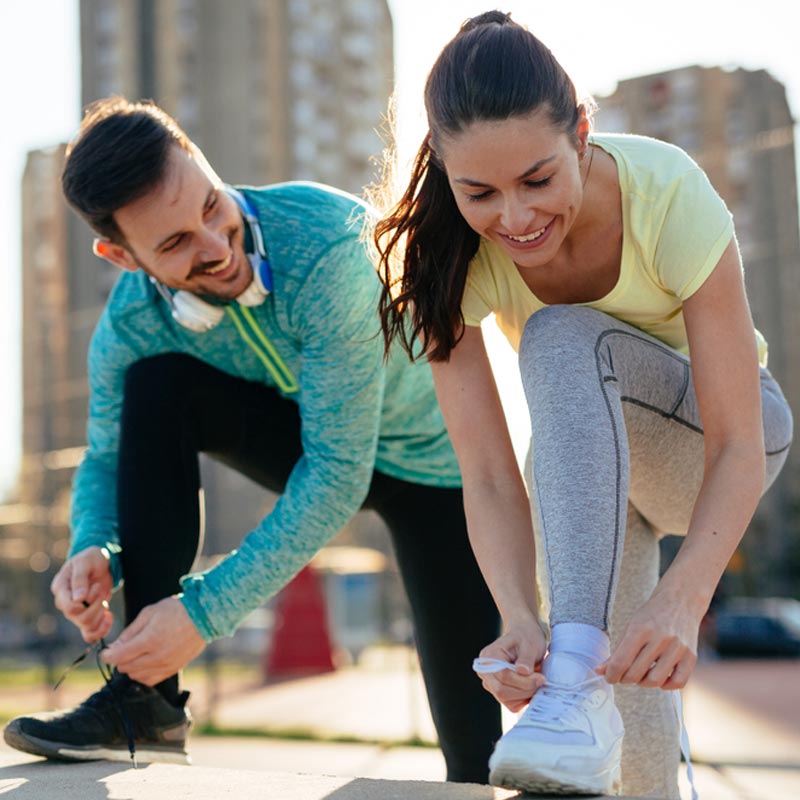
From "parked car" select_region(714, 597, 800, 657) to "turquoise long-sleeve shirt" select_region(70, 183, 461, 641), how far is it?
15.5 metres

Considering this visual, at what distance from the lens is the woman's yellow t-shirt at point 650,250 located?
1726mm

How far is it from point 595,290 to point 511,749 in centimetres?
81

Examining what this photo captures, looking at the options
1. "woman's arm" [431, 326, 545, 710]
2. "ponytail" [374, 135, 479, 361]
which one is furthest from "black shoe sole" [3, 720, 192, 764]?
"ponytail" [374, 135, 479, 361]

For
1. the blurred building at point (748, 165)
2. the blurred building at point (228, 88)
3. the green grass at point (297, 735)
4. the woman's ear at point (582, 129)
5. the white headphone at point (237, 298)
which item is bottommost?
the green grass at point (297, 735)

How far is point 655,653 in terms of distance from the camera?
138 centimetres

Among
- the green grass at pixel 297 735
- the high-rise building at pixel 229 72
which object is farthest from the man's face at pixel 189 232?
the high-rise building at pixel 229 72

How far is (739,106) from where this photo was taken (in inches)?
699

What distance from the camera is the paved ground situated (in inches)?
64.4

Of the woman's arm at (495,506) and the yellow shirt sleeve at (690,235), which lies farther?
the yellow shirt sleeve at (690,235)

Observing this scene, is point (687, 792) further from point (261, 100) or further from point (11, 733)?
point (261, 100)

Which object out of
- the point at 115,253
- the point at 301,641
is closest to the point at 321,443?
the point at 115,253

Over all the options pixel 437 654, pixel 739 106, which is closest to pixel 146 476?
pixel 437 654

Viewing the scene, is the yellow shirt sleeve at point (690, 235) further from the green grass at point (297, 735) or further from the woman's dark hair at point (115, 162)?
the green grass at point (297, 735)

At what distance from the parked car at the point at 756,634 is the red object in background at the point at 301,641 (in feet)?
24.2
